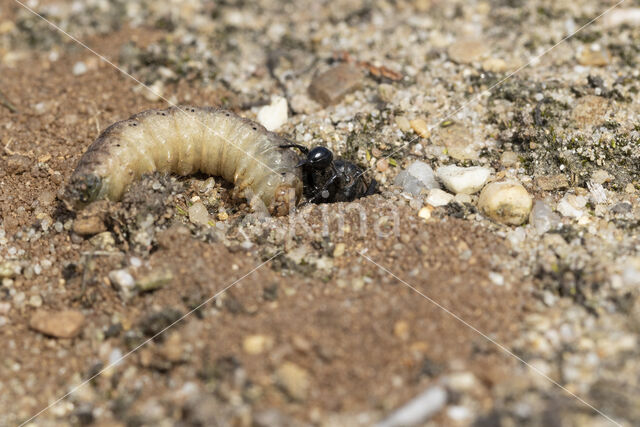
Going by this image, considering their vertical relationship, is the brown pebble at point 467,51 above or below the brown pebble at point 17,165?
above

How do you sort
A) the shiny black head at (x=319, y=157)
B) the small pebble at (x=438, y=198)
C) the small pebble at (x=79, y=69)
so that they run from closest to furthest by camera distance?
1. the small pebble at (x=438, y=198)
2. the shiny black head at (x=319, y=157)
3. the small pebble at (x=79, y=69)

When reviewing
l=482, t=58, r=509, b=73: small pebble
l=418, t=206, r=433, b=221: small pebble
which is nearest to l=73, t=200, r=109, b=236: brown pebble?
l=418, t=206, r=433, b=221: small pebble

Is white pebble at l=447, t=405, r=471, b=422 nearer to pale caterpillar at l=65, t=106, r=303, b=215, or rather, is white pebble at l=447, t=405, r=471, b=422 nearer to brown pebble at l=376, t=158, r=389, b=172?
pale caterpillar at l=65, t=106, r=303, b=215

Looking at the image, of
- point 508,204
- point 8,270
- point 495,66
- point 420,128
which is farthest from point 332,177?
point 8,270

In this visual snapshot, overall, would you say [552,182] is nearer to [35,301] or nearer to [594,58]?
[594,58]

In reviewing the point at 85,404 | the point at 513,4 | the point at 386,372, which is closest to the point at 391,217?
the point at 386,372

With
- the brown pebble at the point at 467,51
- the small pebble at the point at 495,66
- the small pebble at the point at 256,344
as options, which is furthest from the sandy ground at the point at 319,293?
the brown pebble at the point at 467,51

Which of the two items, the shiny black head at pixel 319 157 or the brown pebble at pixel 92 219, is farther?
the shiny black head at pixel 319 157

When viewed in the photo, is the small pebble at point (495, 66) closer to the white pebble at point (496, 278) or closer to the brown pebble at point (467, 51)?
the brown pebble at point (467, 51)
